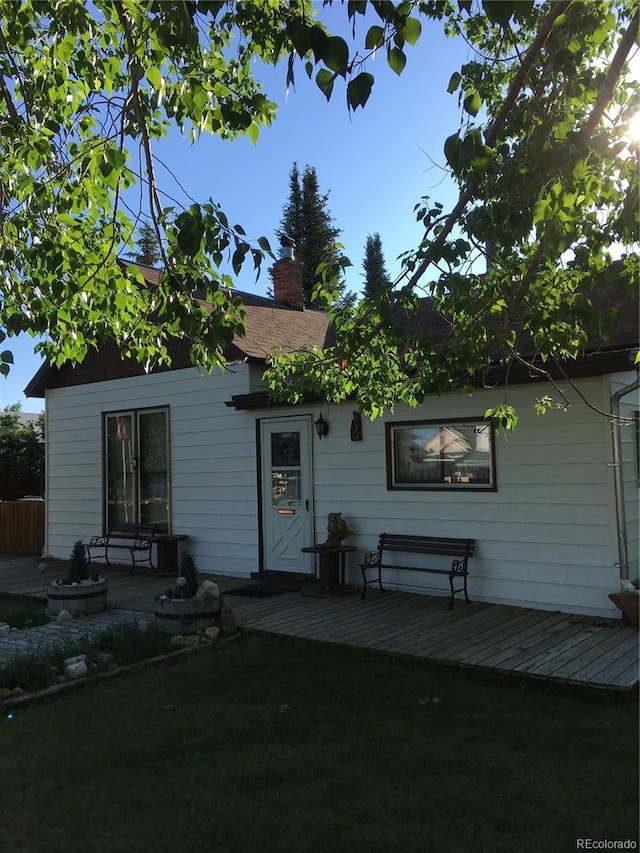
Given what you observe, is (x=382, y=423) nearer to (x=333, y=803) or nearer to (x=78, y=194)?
(x=78, y=194)

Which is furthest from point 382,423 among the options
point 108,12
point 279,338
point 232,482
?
point 108,12

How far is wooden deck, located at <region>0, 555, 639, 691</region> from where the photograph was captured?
196 inches

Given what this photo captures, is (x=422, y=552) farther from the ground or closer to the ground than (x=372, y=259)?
closer to the ground

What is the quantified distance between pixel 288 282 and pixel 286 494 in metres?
6.17

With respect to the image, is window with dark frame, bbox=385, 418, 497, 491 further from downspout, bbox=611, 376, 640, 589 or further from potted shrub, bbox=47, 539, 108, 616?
potted shrub, bbox=47, 539, 108, 616

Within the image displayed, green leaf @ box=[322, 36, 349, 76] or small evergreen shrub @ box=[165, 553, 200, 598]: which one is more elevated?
green leaf @ box=[322, 36, 349, 76]

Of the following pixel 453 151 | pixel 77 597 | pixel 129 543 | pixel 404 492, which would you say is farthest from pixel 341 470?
pixel 453 151

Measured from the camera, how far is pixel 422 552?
746cm

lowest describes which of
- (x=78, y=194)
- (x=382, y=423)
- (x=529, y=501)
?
(x=529, y=501)

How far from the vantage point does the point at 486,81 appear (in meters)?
5.01

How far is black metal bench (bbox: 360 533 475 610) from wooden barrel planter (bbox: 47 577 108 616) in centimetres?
300

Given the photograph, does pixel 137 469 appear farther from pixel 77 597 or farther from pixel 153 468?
pixel 77 597

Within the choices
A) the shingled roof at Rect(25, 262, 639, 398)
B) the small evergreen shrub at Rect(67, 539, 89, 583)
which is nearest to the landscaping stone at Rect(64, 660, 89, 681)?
the small evergreen shrub at Rect(67, 539, 89, 583)

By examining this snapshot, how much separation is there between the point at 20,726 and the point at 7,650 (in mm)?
1956
